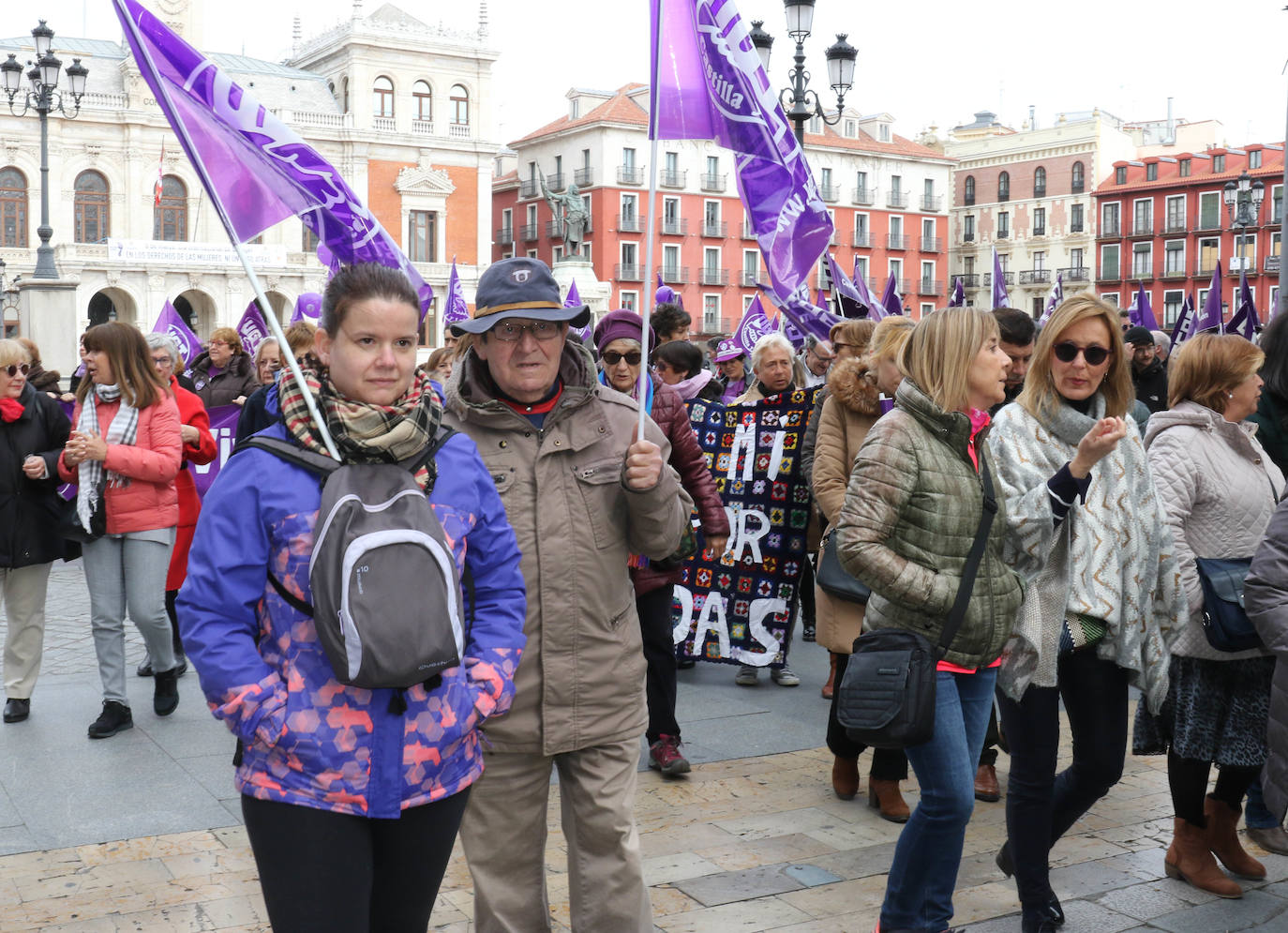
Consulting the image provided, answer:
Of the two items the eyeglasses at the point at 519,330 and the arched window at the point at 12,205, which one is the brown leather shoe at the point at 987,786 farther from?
the arched window at the point at 12,205

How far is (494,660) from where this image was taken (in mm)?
2615

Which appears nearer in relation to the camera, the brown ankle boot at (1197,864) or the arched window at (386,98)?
the brown ankle boot at (1197,864)

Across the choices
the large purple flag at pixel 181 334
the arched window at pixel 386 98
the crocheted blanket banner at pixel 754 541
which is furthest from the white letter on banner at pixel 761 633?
the arched window at pixel 386 98

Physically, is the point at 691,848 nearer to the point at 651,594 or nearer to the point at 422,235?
the point at 651,594

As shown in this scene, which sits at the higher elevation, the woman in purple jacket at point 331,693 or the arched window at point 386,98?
the arched window at point 386,98

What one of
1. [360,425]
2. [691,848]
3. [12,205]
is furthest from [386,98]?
[360,425]

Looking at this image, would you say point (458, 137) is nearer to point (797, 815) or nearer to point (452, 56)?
point (452, 56)

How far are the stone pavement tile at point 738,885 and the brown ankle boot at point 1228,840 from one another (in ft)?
4.46

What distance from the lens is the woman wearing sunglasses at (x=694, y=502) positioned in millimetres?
5367

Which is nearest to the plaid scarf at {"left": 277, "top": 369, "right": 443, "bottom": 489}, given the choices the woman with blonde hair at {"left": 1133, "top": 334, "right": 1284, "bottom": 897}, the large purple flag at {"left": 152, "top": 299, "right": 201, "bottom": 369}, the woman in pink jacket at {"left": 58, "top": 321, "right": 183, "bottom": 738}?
the woman with blonde hair at {"left": 1133, "top": 334, "right": 1284, "bottom": 897}

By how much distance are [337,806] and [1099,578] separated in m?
2.25

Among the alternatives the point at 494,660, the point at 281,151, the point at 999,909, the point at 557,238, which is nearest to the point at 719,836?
the point at 999,909

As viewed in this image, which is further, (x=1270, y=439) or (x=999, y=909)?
(x=1270, y=439)

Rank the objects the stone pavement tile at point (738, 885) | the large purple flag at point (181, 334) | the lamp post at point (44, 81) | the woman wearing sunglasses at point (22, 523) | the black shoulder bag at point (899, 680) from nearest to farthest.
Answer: the black shoulder bag at point (899, 680) → the stone pavement tile at point (738, 885) → the woman wearing sunglasses at point (22, 523) → the large purple flag at point (181, 334) → the lamp post at point (44, 81)
